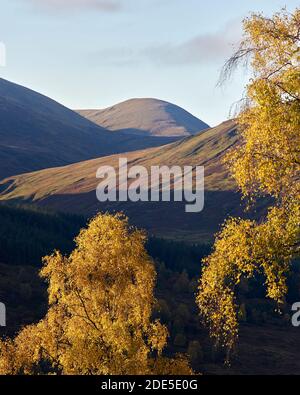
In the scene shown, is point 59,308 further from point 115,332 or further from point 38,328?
point 115,332

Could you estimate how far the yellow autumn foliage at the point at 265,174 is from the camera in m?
17.0

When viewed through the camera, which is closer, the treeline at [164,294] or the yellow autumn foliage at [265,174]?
the yellow autumn foliage at [265,174]

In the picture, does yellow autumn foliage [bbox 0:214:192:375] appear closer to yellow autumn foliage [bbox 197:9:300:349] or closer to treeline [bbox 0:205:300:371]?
yellow autumn foliage [bbox 197:9:300:349]

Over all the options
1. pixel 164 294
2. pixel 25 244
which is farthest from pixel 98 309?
pixel 25 244

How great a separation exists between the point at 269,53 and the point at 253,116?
76.5 inches

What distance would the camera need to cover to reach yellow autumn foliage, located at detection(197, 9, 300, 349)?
55.8 ft

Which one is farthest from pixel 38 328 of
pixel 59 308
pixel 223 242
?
pixel 223 242

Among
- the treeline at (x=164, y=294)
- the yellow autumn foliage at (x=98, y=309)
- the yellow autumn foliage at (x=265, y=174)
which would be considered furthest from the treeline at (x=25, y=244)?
the yellow autumn foliage at (x=265, y=174)

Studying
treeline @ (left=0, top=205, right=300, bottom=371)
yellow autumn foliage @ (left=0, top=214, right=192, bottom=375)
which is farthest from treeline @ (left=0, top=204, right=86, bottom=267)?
yellow autumn foliage @ (left=0, top=214, right=192, bottom=375)

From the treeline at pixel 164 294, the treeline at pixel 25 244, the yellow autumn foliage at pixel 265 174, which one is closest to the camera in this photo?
the yellow autumn foliage at pixel 265 174

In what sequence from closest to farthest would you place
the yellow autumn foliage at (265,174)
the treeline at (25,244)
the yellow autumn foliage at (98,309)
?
the yellow autumn foliage at (265,174)
the yellow autumn foliage at (98,309)
the treeline at (25,244)

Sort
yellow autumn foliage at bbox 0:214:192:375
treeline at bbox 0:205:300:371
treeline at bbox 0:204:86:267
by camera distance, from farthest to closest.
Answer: treeline at bbox 0:204:86:267
treeline at bbox 0:205:300:371
yellow autumn foliage at bbox 0:214:192:375

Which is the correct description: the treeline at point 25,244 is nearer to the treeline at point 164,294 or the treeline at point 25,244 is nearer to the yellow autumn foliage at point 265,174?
the treeline at point 164,294
